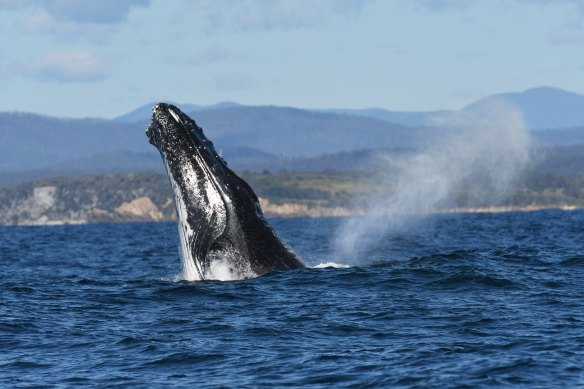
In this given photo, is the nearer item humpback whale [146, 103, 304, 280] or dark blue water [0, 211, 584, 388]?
dark blue water [0, 211, 584, 388]

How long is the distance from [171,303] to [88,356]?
3.64 metres

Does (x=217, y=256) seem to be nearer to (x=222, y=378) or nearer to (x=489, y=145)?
(x=222, y=378)

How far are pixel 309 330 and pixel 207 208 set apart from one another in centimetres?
295

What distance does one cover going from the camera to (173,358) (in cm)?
1392

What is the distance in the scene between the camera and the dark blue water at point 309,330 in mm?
13023

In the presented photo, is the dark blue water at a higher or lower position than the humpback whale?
lower

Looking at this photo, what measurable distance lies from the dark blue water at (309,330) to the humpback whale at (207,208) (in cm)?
40

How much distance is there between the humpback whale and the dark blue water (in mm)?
397

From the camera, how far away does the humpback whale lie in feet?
56.8

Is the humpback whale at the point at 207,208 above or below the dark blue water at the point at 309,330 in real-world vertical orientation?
above

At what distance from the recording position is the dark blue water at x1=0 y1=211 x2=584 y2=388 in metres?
13.0

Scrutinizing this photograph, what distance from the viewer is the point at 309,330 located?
50.8 ft

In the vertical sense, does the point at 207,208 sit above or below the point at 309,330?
above

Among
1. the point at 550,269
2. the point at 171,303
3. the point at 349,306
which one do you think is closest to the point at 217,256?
the point at 171,303
